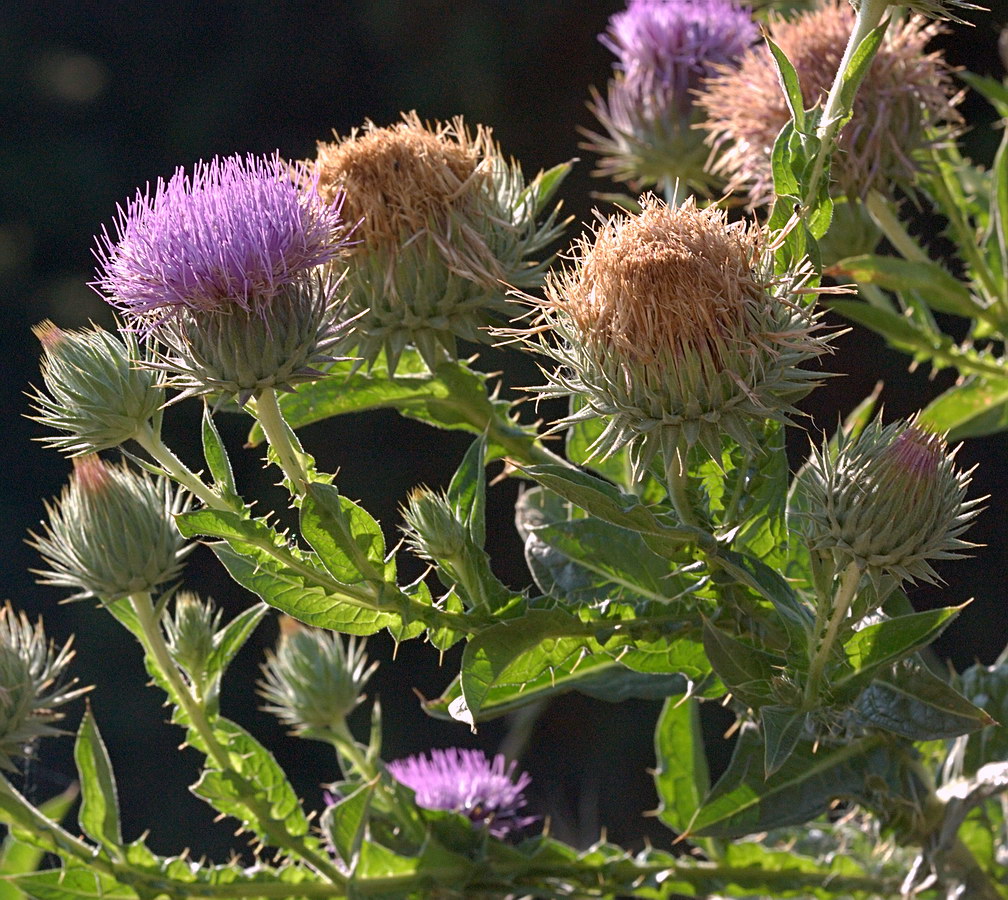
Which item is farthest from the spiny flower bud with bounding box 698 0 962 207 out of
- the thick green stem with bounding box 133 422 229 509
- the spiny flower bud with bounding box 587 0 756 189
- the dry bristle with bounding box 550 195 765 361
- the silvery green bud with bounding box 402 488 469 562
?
the thick green stem with bounding box 133 422 229 509

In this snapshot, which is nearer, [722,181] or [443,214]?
[443,214]

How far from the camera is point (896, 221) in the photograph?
2.24 metres

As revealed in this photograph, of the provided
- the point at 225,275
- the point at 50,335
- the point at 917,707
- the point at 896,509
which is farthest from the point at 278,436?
the point at 917,707

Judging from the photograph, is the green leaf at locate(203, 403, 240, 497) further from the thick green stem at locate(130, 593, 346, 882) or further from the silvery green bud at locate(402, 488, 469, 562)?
the thick green stem at locate(130, 593, 346, 882)

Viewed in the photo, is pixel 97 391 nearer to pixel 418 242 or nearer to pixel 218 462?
pixel 218 462

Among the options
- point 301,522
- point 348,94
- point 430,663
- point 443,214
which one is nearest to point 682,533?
point 301,522

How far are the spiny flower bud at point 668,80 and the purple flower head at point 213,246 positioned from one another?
3.46 feet

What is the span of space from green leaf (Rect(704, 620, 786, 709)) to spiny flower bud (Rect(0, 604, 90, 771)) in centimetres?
99

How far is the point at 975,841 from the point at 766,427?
0.90 metres

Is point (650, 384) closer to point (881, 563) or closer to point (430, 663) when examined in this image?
point (881, 563)

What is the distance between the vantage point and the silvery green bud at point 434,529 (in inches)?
66.5

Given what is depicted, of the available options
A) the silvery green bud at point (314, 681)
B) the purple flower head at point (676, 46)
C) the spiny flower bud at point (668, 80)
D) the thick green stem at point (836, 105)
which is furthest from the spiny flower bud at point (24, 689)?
the purple flower head at point (676, 46)

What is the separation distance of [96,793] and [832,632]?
47.0 inches

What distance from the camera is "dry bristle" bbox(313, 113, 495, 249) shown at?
1.89 metres
